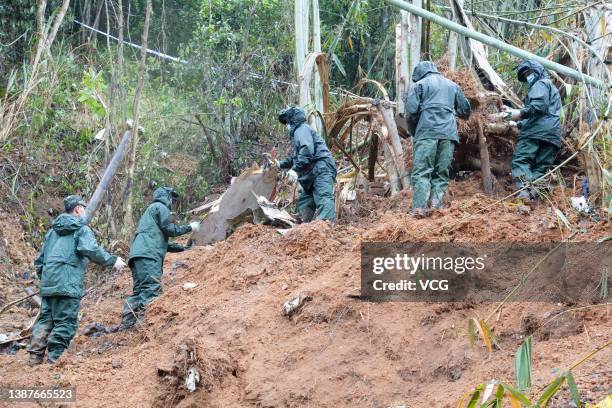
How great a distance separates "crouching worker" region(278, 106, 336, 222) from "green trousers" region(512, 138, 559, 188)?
2.13 m

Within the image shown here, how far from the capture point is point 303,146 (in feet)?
32.6

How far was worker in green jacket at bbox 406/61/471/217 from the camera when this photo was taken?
889cm

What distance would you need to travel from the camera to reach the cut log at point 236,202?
36.0 ft

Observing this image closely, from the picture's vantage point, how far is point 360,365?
6.73 m

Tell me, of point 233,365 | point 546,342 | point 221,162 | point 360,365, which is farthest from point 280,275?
point 221,162

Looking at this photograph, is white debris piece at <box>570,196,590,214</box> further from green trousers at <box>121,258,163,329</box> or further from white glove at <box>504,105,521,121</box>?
green trousers at <box>121,258,163,329</box>

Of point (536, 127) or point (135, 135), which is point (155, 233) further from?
point (536, 127)

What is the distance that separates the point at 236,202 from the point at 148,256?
2.10 m

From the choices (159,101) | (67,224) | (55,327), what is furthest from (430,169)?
(159,101)

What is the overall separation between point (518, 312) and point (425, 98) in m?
3.26

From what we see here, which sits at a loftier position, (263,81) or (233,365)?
(263,81)

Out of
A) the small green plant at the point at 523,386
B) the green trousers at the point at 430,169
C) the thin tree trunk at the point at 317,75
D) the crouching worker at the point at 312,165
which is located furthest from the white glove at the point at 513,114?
the small green plant at the point at 523,386

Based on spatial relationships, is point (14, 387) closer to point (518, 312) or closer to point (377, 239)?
point (377, 239)

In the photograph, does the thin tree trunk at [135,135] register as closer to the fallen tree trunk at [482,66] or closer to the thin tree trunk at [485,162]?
the fallen tree trunk at [482,66]
